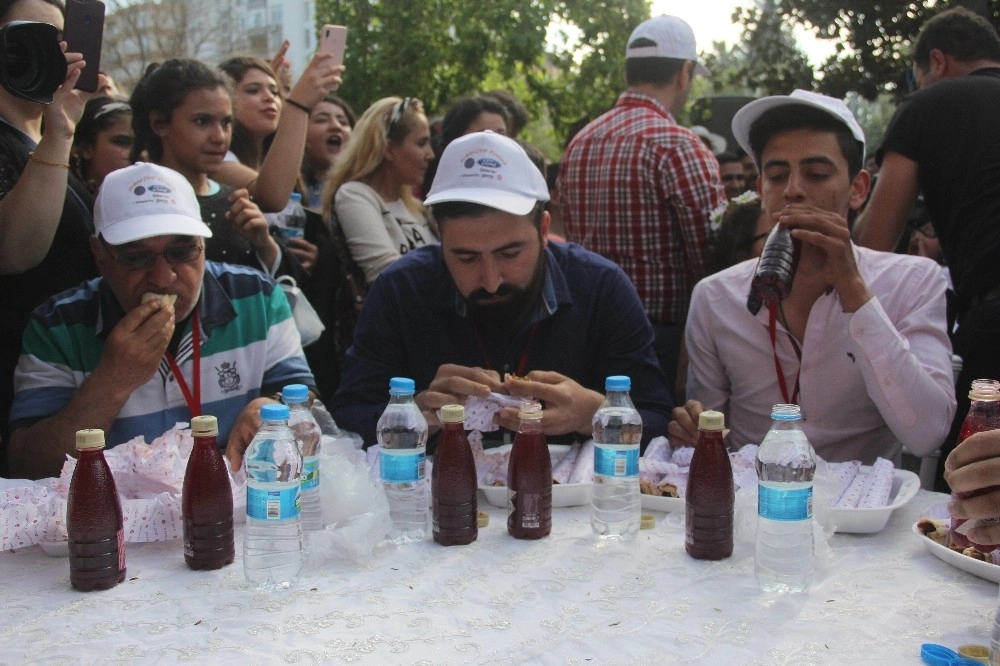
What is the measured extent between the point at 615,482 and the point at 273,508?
2.55 ft

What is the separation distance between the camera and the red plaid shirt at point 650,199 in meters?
4.02

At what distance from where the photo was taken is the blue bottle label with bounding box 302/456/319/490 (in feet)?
6.54

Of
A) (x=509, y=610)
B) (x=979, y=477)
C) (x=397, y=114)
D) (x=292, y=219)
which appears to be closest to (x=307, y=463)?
(x=509, y=610)

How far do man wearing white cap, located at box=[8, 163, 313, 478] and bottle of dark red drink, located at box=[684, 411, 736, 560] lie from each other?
3.98 ft

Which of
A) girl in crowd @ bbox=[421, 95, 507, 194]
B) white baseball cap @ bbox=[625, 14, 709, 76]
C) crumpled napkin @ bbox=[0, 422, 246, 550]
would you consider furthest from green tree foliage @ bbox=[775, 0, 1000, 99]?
crumpled napkin @ bbox=[0, 422, 246, 550]

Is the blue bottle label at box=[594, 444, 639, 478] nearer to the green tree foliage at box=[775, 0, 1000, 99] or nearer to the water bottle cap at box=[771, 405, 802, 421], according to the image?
the water bottle cap at box=[771, 405, 802, 421]

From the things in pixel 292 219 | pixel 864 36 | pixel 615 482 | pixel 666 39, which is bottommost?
pixel 615 482

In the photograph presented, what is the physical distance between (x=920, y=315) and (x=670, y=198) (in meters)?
1.72

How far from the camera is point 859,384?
2559 millimetres

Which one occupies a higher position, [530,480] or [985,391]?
[985,391]

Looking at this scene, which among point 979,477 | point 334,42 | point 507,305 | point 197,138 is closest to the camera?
point 979,477

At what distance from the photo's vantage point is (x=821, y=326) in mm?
2578

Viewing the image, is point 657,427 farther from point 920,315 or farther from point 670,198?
point 670,198

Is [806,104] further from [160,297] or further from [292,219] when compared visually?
[292,219]
